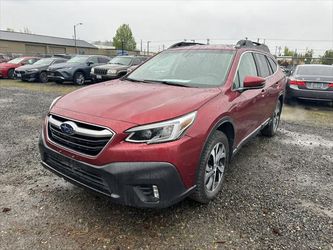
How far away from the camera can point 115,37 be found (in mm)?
69688

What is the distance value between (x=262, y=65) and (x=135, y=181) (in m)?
3.46

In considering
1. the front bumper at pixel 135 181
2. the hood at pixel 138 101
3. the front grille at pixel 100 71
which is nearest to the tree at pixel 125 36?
the front grille at pixel 100 71

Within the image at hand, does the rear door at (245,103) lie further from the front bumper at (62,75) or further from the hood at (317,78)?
the front bumper at (62,75)

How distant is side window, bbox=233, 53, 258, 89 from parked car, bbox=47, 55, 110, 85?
11.7 metres

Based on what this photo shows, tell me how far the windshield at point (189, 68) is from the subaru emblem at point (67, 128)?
1.34 metres

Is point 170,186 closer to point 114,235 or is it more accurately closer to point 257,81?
point 114,235

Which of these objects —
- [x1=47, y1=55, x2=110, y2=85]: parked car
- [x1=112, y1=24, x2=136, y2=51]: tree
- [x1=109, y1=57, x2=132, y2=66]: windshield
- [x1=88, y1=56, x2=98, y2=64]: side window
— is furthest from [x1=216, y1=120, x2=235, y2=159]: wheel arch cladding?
[x1=112, y1=24, x2=136, y2=51]: tree

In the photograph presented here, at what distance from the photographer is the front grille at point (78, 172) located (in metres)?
2.37

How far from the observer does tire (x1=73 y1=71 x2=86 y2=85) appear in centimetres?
1423

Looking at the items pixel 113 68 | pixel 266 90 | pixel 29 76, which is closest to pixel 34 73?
pixel 29 76

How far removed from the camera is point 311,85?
8469 millimetres

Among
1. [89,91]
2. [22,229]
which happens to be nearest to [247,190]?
[89,91]

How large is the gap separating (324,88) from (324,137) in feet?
10.6

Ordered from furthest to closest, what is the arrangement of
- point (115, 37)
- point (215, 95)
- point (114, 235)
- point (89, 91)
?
1. point (115, 37)
2. point (89, 91)
3. point (215, 95)
4. point (114, 235)
